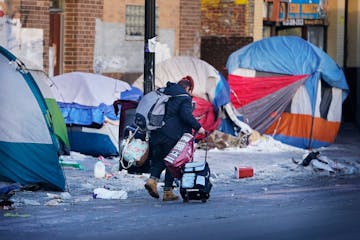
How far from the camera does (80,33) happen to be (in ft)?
66.8

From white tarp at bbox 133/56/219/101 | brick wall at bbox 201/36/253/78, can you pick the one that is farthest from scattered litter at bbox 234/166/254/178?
brick wall at bbox 201/36/253/78

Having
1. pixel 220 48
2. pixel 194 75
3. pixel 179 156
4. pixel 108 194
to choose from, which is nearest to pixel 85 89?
pixel 194 75

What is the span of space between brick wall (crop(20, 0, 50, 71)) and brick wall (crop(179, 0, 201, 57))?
4209mm

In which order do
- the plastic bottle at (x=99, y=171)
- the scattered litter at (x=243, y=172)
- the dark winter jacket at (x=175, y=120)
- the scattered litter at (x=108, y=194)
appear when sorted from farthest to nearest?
the scattered litter at (x=243, y=172), the plastic bottle at (x=99, y=171), the scattered litter at (x=108, y=194), the dark winter jacket at (x=175, y=120)

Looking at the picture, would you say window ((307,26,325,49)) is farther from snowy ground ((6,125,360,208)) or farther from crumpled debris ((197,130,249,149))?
crumpled debris ((197,130,249,149))

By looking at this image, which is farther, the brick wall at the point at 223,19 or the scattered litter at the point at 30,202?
the brick wall at the point at 223,19

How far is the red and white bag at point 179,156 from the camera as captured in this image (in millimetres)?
12523

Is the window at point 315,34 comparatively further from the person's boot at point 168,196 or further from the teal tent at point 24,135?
the person's boot at point 168,196

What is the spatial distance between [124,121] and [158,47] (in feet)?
23.2

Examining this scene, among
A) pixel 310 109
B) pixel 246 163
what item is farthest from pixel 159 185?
pixel 310 109

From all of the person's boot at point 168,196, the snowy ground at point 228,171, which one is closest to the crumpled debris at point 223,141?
the snowy ground at point 228,171

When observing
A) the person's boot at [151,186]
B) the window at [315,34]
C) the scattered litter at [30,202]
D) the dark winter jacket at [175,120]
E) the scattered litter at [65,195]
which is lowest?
the scattered litter at [65,195]

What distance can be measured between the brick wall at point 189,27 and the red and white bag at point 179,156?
407 inches

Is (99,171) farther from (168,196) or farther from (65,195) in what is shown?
(168,196)
